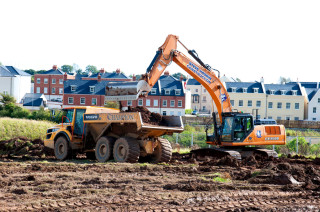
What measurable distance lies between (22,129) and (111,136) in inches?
558

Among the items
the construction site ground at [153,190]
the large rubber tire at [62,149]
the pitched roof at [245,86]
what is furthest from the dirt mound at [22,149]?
the pitched roof at [245,86]

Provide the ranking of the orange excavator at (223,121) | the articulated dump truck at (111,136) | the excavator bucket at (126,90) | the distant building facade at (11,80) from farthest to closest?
the distant building facade at (11,80), the orange excavator at (223,121), the excavator bucket at (126,90), the articulated dump truck at (111,136)

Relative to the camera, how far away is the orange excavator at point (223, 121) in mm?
20344

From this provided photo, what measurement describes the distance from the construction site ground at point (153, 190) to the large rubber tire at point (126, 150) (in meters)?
2.10

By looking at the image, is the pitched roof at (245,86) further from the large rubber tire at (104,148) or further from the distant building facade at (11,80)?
the large rubber tire at (104,148)

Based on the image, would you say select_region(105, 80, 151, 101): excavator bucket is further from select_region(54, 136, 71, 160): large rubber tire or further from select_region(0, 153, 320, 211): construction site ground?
select_region(0, 153, 320, 211): construction site ground

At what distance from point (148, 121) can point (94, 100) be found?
6869 cm

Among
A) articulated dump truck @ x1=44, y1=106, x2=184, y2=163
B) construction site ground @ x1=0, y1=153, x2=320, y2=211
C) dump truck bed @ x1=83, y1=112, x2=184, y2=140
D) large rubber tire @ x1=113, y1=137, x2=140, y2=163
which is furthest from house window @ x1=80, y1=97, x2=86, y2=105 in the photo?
construction site ground @ x1=0, y1=153, x2=320, y2=211

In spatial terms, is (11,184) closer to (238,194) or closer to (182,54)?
(238,194)

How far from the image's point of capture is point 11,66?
314 feet

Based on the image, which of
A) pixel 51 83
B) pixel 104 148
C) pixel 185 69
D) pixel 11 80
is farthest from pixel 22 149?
pixel 51 83

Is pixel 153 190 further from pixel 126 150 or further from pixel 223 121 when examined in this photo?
pixel 223 121

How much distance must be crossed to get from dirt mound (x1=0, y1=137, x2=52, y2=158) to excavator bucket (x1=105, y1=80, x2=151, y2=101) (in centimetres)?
548

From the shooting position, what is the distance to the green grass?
1168 inches
